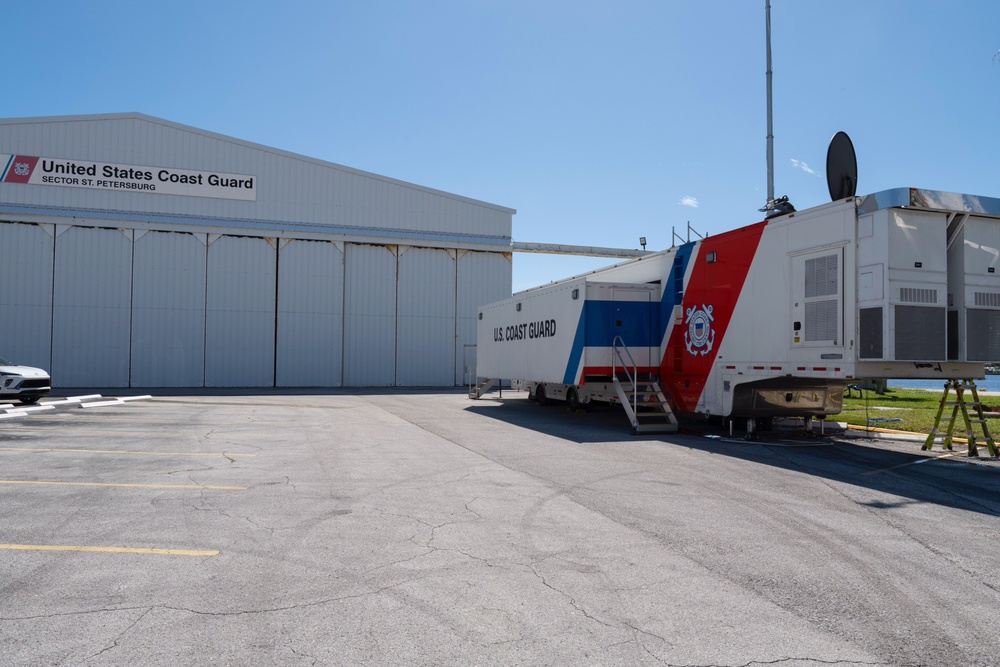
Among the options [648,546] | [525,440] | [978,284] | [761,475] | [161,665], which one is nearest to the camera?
[161,665]

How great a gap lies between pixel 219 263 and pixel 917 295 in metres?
27.1

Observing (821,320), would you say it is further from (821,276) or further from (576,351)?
(576,351)

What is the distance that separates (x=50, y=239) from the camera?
28.6 m

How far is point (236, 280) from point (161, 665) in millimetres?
29181

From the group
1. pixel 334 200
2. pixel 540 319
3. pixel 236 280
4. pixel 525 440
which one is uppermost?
pixel 334 200

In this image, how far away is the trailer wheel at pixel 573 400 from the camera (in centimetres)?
1867

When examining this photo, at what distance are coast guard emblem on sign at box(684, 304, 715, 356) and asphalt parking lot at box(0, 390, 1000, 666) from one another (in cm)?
397

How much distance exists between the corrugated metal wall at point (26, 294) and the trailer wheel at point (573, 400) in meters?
22.0

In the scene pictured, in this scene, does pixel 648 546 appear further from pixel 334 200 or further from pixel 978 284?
pixel 334 200

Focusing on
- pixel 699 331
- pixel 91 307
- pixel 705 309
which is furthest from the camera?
pixel 91 307

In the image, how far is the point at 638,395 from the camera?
15172 millimetres

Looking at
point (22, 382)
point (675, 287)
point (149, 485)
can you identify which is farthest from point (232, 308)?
point (149, 485)

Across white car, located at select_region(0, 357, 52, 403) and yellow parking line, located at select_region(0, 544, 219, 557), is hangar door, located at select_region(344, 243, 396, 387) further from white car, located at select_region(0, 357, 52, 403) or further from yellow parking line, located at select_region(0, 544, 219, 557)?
yellow parking line, located at select_region(0, 544, 219, 557)

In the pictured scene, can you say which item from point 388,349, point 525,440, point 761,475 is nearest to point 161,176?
point 388,349
